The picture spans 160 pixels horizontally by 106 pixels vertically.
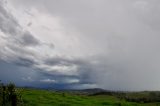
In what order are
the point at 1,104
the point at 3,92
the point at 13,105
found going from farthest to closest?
the point at 1,104
the point at 3,92
the point at 13,105

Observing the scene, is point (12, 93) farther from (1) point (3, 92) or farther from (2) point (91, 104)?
(2) point (91, 104)

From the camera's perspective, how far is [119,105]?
107500mm

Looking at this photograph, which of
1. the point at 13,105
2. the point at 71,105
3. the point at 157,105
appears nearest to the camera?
the point at 13,105

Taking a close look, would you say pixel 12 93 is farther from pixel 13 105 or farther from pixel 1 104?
pixel 1 104

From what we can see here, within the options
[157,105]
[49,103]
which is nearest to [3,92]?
[49,103]

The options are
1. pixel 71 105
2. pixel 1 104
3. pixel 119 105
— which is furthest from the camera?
pixel 119 105

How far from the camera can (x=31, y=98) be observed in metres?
101

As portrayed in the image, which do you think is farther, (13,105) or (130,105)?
(130,105)

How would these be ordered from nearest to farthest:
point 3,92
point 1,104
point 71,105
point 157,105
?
point 3,92, point 1,104, point 71,105, point 157,105

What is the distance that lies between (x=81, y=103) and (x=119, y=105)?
13.8 meters

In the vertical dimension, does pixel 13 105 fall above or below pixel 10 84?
below

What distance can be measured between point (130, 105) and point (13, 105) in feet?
184

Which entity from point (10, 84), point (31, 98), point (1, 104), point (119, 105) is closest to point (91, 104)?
point (119, 105)

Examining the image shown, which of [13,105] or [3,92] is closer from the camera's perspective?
[13,105]
